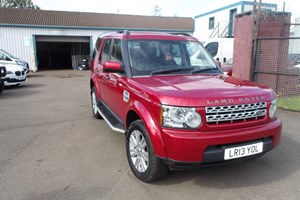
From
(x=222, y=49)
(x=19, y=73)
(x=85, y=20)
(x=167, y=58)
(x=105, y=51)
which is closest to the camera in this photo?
(x=167, y=58)

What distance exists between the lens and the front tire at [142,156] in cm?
312

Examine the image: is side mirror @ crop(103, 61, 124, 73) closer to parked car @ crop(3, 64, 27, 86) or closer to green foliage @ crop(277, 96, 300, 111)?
green foliage @ crop(277, 96, 300, 111)

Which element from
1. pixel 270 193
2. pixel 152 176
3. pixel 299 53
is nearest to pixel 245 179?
pixel 270 193

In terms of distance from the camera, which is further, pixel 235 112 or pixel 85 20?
pixel 85 20

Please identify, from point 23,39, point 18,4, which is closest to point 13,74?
point 23,39

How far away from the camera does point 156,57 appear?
419 cm

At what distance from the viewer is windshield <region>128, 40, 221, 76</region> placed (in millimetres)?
4008

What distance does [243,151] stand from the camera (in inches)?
119

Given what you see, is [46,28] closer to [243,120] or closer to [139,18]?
[139,18]

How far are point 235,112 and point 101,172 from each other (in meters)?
1.99

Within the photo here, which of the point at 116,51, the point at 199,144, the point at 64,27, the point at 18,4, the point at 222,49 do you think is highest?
the point at 18,4

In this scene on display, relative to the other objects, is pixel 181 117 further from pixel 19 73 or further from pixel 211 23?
pixel 211 23

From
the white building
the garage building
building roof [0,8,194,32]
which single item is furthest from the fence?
Result: building roof [0,8,194,32]

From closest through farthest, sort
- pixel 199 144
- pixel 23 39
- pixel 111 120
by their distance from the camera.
→ pixel 199 144
pixel 111 120
pixel 23 39
